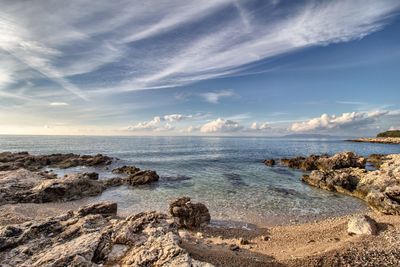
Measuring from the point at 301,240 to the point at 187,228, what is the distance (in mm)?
7110

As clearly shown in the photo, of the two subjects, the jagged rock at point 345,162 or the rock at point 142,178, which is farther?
the jagged rock at point 345,162

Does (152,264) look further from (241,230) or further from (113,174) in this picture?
(113,174)

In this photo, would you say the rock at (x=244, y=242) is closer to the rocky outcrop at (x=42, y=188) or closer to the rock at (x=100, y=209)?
the rock at (x=100, y=209)

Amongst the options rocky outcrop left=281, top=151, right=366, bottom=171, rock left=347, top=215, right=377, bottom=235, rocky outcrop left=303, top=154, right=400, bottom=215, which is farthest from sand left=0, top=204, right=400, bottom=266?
rocky outcrop left=281, top=151, right=366, bottom=171

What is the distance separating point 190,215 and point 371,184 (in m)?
20.4

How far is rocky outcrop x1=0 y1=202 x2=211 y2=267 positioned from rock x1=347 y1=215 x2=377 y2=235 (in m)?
9.66

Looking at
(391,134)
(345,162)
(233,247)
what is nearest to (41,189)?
(233,247)

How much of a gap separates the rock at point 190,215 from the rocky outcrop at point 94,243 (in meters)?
6.60

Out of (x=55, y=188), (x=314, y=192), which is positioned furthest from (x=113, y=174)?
(x=314, y=192)

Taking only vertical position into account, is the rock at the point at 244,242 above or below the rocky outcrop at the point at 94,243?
below

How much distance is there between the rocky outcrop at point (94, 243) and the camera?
7.36 meters

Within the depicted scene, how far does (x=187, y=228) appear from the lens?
634 inches

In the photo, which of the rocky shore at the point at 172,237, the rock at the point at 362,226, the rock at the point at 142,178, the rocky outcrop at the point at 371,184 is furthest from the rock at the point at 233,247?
the rock at the point at 142,178

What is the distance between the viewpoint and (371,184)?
977 inches
